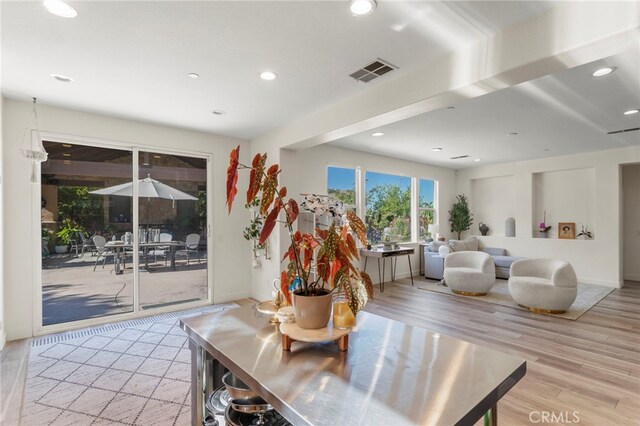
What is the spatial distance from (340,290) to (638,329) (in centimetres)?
477

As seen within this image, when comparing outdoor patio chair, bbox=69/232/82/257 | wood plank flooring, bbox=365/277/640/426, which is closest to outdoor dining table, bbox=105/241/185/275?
outdoor patio chair, bbox=69/232/82/257

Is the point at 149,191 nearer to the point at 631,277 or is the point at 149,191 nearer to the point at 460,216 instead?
the point at 460,216

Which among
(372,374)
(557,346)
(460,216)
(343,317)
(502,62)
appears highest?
(502,62)

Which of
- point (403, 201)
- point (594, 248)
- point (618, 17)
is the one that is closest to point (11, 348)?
point (618, 17)

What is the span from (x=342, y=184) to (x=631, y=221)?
6431 mm

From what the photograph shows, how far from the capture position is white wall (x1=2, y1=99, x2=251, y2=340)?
357 cm

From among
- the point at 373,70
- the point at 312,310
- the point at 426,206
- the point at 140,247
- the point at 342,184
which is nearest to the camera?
the point at 312,310

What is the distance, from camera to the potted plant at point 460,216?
826cm

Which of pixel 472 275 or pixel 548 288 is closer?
pixel 548 288

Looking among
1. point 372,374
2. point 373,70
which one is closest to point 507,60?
point 373,70

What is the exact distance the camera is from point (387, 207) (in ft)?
23.2

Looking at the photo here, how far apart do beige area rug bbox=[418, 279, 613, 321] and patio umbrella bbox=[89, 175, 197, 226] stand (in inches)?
183

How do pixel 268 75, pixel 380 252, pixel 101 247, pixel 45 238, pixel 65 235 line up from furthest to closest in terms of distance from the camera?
pixel 380 252
pixel 101 247
pixel 65 235
pixel 45 238
pixel 268 75

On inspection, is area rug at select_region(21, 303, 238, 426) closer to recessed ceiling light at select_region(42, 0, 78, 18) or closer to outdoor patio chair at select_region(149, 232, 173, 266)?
outdoor patio chair at select_region(149, 232, 173, 266)
